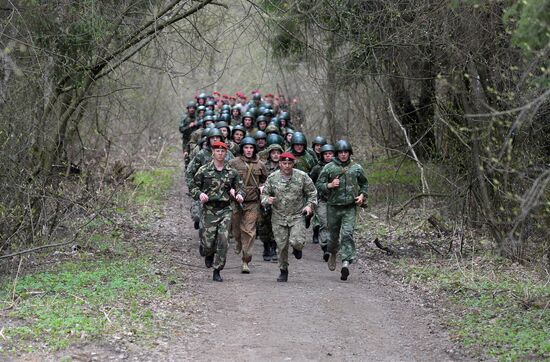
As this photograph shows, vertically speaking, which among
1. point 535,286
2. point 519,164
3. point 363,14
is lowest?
point 535,286

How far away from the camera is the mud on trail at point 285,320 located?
917cm

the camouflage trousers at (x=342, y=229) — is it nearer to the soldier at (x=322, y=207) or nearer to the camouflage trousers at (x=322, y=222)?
the soldier at (x=322, y=207)

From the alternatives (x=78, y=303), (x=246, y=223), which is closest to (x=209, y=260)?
(x=246, y=223)

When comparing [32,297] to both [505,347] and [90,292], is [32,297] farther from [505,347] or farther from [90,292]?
[505,347]

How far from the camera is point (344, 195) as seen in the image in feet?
44.7

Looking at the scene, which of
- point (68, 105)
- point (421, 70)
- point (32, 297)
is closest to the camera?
point (32, 297)

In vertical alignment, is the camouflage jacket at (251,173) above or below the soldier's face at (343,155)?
below

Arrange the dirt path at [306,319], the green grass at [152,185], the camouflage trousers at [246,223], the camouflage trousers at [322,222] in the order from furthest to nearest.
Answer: the green grass at [152,185] → the camouflage trousers at [322,222] → the camouflage trousers at [246,223] → the dirt path at [306,319]

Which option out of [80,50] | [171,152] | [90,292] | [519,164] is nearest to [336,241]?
[519,164]

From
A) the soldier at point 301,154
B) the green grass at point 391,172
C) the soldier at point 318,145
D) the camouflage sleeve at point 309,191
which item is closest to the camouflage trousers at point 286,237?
the camouflage sleeve at point 309,191

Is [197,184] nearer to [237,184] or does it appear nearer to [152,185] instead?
[237,184]

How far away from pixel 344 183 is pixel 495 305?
125 inches

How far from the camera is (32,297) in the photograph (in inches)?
434

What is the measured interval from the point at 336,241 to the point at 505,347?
4.82 meters
